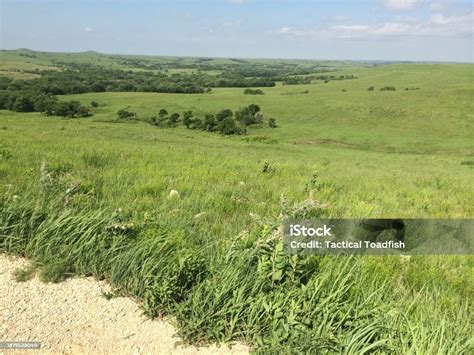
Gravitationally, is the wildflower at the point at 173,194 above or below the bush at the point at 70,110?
above

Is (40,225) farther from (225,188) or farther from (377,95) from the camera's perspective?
(377,95)

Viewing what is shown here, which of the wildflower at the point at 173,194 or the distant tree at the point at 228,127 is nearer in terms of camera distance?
the wildflower at the point at 173,194

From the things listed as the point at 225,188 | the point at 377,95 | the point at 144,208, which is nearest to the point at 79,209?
the point at 144,208

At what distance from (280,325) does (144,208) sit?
2576 millimetres

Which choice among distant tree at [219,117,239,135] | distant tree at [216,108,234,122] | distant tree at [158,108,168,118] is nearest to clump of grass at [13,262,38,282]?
distant tree at [219,117,239,135]

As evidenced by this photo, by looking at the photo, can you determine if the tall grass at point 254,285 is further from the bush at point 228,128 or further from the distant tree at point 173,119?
the distant tree at point 173,119

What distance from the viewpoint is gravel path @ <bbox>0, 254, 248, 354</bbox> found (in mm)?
2895

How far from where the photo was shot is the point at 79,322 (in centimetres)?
308

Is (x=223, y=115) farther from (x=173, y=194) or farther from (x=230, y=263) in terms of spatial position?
(x=230, y=263)

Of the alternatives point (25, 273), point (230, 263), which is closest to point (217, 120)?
point (25, 273)

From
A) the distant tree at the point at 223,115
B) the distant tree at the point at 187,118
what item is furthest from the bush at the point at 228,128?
the distant tree at the point at 187,118

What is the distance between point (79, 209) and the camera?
443 centimetres

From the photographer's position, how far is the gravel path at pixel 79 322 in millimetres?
2895

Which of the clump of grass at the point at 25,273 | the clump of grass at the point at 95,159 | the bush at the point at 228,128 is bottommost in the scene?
the bush at the point at 228,128
